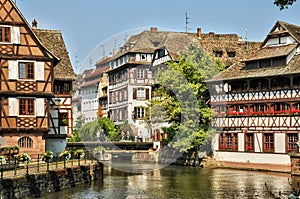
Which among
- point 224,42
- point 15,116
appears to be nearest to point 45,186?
point 15,116

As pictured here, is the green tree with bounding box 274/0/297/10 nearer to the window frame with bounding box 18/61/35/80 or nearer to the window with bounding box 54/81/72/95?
the window frame with bounding box 18/61/35/80

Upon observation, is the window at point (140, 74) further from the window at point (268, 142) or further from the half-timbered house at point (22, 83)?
the half-timbered house at point (22, 83)

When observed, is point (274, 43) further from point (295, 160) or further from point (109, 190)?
point (109, 190)

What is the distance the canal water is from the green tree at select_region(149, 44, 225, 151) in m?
5.27

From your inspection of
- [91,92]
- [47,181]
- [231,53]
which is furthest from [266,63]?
[91,92]

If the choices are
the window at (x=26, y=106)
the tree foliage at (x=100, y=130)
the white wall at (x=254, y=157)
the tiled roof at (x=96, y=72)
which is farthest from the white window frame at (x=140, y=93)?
the window at (x=26, y=106)

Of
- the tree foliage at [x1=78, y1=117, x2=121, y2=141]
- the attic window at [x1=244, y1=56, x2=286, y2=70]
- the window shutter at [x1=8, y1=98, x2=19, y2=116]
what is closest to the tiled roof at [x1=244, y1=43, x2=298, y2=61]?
the attic window at [x1=244, y1=56, x2=286, y2=70]

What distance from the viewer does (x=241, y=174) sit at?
41.8 m

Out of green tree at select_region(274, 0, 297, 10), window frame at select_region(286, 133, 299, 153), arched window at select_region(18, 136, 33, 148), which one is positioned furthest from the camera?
window frame at select_region(286, 133, 299, 153)

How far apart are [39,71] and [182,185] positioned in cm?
1225

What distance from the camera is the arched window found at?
3900 centimetres

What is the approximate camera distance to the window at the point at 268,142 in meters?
44.6

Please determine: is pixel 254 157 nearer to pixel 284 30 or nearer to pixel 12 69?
pixel 284 30

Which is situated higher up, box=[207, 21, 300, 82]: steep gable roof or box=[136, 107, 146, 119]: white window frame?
box=[207, 21, 300, 82]: steep gable roof
